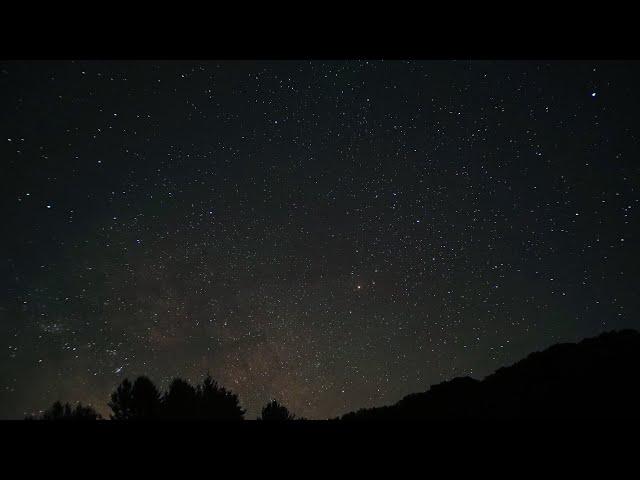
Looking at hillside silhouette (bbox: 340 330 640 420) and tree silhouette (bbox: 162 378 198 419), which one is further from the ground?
tree silhouette (bbox: 162 378 198 419)

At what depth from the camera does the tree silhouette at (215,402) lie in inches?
550

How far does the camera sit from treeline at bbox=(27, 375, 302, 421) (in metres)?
12.2

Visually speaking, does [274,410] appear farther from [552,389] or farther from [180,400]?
[552,389]

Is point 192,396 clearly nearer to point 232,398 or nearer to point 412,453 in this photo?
point 232,398

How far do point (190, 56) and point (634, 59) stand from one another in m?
1.58

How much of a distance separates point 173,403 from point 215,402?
160 cm

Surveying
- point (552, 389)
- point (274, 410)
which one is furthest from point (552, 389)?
point (274, 410)

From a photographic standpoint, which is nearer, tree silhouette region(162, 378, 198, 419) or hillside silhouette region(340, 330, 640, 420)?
hillside silhouette region(340, 330, 640, 420)

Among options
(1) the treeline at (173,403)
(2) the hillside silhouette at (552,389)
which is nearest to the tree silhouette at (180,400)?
(1) the treeline at (173,403)

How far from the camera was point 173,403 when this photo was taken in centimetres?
1335

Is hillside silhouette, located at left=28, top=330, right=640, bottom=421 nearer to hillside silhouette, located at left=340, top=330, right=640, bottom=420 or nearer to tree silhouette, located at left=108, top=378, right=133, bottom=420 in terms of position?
hillside silhouette, located at left=340, top=330, right=640, bottom=420

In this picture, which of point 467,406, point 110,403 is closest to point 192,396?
point 110,403

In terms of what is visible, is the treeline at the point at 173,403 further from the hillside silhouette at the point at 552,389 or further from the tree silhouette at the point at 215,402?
→ the hillside silhouette at the point at 552,389

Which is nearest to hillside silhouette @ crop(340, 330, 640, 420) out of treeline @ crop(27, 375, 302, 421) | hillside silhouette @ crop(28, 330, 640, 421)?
hillside silhouette @ crop(28, 330, 640, 421)
